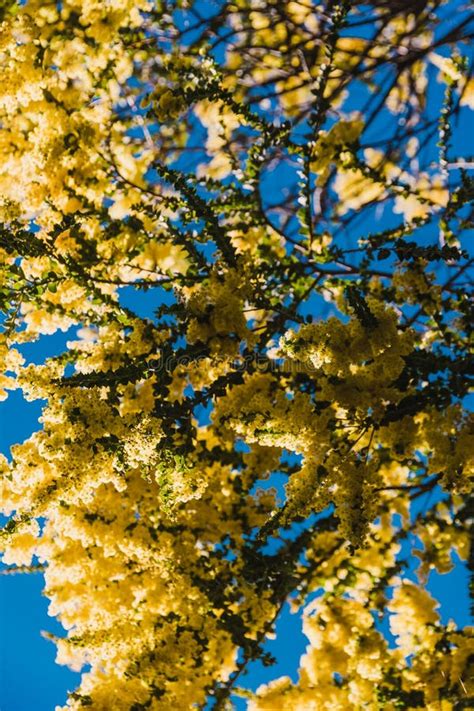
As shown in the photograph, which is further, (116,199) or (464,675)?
(116,199)

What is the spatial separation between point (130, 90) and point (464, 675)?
4704 mm

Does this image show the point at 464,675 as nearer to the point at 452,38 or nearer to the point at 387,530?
the point at 387,530

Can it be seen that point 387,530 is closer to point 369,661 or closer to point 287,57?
point 369,661

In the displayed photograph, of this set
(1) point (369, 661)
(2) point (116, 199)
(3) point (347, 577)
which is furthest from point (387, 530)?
(2) point (116, 199)

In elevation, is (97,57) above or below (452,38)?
above

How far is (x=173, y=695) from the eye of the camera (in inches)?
138

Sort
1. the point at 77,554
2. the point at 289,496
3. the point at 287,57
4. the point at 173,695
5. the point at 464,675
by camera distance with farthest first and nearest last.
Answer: the point at 287,57 < the point at 77,554 < the point at 173,695 < the point at 464,675 < the point at 289,496

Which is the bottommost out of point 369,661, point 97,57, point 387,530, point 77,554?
point 369,661

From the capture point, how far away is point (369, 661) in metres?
3.52

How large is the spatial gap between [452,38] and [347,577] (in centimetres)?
360

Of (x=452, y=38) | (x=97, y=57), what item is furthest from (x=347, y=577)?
(x=97, y=57)

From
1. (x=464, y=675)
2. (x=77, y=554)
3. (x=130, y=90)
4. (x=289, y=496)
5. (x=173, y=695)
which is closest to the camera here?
(x=289, y=496)

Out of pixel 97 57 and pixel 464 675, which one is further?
pixel 97 57

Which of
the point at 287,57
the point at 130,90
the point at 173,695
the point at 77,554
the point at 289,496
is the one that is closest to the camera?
the point at 289,496
